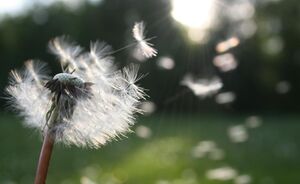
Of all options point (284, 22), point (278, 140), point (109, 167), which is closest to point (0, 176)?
point (109, 167)

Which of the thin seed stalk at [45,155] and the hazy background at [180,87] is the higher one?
the hazy background at [180,87]

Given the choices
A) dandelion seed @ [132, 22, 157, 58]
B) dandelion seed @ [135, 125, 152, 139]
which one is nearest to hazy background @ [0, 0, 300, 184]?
dandelion seed @ [135, 125, 152, 139]

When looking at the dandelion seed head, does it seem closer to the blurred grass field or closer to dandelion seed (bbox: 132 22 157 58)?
dandelion seed (bbox: 132 22 157 58)

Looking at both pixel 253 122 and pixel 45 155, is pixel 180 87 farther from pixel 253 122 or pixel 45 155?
pixel 45 155

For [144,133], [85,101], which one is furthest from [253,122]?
[85,101]

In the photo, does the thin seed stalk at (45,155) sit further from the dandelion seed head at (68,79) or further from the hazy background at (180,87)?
the hazy background at (180,87)

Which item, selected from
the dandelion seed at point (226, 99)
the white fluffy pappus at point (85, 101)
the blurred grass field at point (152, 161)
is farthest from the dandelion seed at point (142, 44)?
the blurred grass field at point (152, 161)
